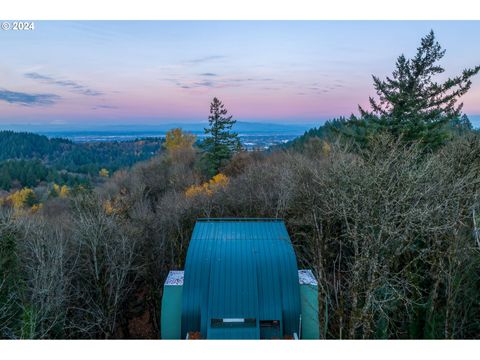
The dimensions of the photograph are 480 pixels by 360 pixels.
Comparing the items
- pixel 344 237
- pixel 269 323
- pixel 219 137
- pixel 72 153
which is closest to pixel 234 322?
pixel 269 323

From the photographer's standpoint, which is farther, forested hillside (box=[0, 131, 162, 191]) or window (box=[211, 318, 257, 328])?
forested hillside (box=[0, 131, 162, 191])

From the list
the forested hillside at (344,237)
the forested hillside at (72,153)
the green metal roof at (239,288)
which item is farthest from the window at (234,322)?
the forested hillside at (72,153)

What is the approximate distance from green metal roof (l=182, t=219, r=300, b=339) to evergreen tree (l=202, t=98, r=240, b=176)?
25.0 metres

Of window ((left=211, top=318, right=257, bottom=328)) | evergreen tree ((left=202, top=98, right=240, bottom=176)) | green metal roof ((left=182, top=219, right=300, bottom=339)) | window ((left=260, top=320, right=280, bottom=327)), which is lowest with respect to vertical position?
window ((left=260, top=320, right=280, bottom=327))

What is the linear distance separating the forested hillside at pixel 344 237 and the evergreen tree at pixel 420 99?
68 mm

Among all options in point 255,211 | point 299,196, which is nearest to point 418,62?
point 299,196

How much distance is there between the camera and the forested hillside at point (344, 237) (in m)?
12.0

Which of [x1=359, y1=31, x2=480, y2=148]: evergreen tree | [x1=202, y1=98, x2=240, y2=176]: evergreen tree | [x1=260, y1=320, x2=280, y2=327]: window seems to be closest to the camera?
[x1=260, y1=320, x2=280, y2=327]: window

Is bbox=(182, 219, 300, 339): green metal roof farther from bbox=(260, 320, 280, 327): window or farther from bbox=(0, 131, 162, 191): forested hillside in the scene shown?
bbox=(0, 131, 162, 191): forested hillside

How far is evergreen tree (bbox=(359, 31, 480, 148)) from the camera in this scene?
1872cm

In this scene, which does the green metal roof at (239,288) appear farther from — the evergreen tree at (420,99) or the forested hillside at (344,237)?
the evergreen tree at (420,99)

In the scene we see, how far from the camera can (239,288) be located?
12430 millimetres

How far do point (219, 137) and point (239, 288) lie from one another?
95.2 feet

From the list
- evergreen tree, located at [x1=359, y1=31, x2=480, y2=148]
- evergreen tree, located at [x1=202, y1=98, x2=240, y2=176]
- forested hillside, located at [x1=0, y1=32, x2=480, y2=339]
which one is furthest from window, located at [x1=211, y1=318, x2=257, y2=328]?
evergreen tree, located at [x1=202, y1=98, x2=240, y2=176]
